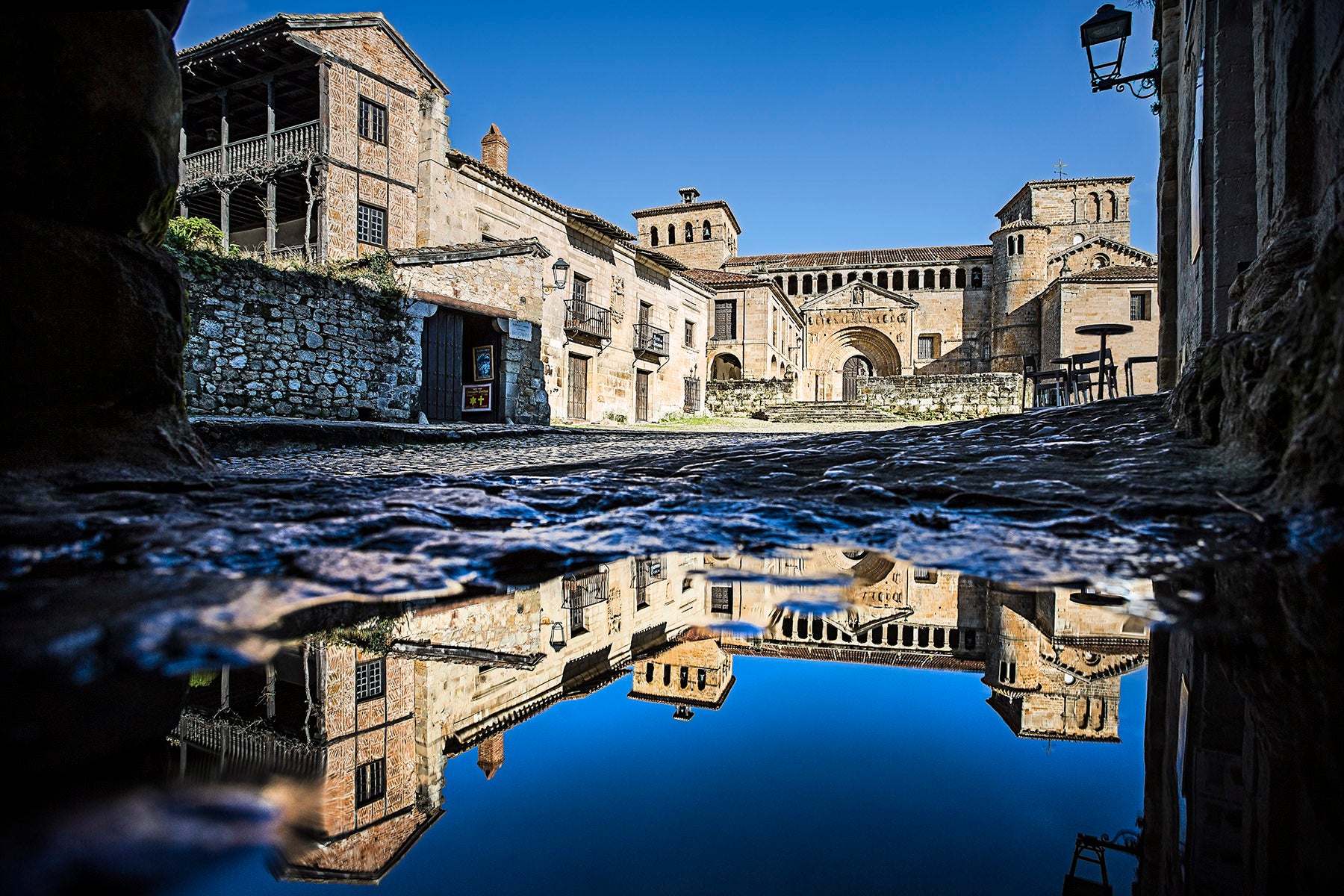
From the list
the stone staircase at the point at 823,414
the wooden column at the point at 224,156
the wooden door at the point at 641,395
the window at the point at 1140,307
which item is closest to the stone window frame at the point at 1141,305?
the window at the point at 1140,307

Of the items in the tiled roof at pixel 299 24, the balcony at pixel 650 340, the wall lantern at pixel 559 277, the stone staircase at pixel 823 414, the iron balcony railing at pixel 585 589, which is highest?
the tiled roof at pixel 299 24

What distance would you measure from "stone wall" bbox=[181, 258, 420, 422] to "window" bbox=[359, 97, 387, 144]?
265 inches

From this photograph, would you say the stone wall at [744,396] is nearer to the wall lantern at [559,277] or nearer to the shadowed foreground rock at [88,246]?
the wall lantern at [559,277]

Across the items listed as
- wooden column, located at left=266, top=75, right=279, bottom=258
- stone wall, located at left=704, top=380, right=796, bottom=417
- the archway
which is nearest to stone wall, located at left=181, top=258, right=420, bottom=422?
wooden column, located at left=266, top=75, right=279, bottom=258

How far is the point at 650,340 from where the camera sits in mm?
21719

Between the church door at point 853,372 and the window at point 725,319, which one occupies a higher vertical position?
the window at point 725,319

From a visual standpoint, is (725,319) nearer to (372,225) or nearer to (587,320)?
(587,320)

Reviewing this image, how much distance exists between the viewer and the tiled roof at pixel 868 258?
4128cm

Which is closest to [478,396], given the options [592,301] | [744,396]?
[592,301]

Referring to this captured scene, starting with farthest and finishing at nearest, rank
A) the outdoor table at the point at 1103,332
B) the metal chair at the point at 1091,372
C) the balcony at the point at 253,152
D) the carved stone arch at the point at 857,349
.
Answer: the carved stone arch at the point at 857,349, the balcony at the point at 253,152, the metal chair at the point at 1091,372, the outdoor table at the point at 1103,332

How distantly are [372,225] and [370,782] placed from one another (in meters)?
17.2

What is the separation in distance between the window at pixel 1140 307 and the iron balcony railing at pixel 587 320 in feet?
82.8

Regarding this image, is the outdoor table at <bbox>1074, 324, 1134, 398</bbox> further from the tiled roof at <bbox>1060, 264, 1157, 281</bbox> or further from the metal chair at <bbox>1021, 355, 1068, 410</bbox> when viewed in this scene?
the tiled roof at <bbox>1060, 264, 1157, 281</bbox>

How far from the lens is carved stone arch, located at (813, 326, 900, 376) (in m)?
38.5
